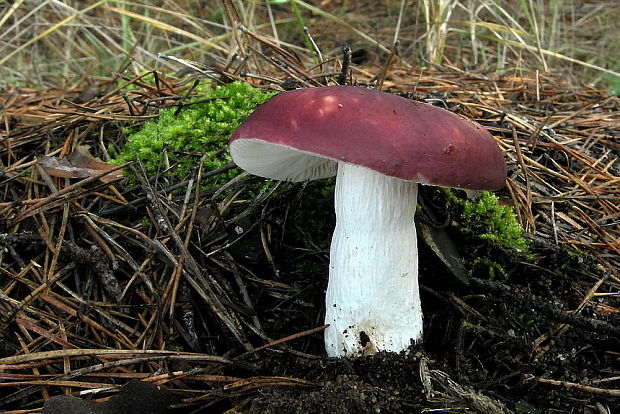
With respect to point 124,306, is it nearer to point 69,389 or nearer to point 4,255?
point 69,389

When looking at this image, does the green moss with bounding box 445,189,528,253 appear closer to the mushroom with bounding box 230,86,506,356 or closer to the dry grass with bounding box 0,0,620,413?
the dry grass with bounding box 0,0,620,413

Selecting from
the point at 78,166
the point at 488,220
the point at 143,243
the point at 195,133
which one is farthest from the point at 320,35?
the point at 143,243

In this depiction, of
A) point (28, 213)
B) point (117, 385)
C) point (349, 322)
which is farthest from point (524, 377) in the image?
point (28, 213)

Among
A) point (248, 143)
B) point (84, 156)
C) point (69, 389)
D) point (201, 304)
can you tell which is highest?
point (248, 143)

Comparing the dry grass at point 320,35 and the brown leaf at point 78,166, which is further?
the dry grass at point 320,35

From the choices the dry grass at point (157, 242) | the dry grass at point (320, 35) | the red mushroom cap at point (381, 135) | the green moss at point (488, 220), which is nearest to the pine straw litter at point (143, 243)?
the dry grass at point (157, 242)

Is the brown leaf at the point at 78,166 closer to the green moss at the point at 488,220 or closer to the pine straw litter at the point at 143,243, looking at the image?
the pine straw litter at the point at 143,243

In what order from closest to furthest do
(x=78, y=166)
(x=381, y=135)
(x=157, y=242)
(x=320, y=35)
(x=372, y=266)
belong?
(x=381, y=135)
(x=372, y=266)
(x=157, y=242)
(x=78, y=166)
(x=320, y=35)

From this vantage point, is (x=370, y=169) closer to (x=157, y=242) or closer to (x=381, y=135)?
(x=381, y=135)
